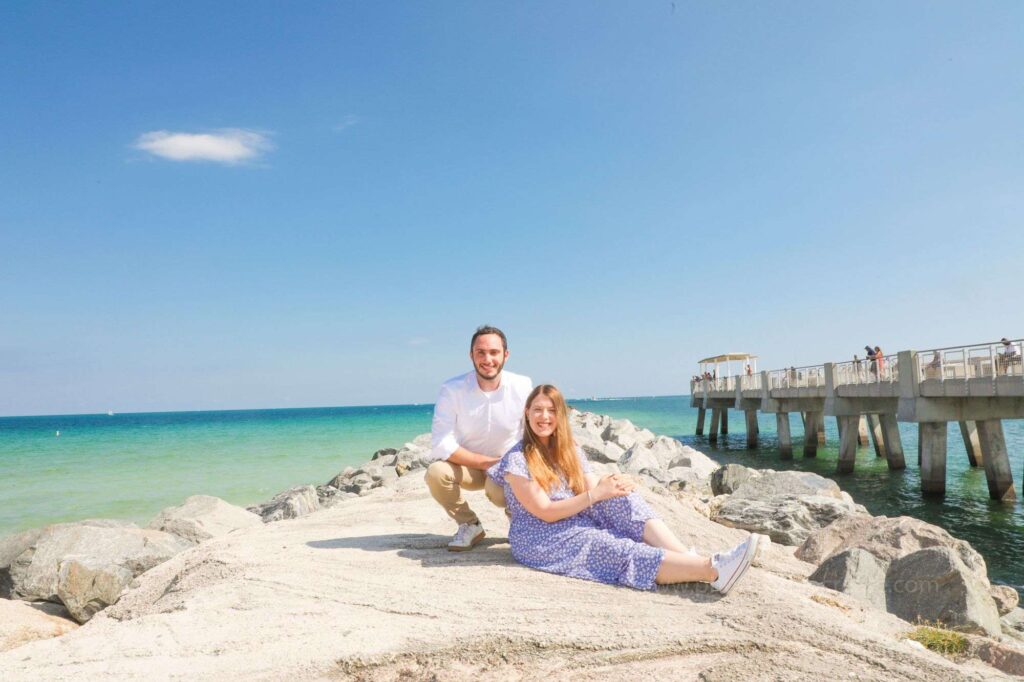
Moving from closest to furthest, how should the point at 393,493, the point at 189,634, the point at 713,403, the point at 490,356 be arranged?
the point at 189,634 < the point at 490,356 < the point at 393,493 < the point at 713,403

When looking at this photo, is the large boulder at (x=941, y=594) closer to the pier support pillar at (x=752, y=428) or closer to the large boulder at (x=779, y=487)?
the large boulder at (x=779, y=487)

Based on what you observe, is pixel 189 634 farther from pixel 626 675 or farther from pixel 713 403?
pixel 713 403

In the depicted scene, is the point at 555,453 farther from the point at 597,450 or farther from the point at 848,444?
the point at 848,444

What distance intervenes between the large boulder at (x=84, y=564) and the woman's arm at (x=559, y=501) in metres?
4.32

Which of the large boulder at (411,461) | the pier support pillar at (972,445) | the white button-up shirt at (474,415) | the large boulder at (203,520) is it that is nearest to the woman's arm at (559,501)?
the white button-up shirt at (474,415)

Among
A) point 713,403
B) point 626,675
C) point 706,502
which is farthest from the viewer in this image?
point 713,403

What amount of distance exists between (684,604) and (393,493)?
6066 mm

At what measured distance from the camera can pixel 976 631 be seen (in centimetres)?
498

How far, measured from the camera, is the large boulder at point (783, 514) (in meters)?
8.32

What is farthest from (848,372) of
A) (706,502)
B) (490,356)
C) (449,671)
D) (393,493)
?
(449,671)

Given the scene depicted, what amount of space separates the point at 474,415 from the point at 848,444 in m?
18.6

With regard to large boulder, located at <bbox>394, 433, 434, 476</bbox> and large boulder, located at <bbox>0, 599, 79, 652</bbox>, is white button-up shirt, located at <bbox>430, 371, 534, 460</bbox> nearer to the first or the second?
large boulder, located at <bbox>0, 599, 79, 652</bbox>

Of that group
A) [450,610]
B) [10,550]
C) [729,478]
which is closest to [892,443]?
[729,478]

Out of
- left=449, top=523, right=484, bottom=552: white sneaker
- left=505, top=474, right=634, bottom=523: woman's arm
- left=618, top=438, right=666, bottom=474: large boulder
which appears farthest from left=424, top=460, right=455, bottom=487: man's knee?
left=618, top=438, right=666, bottom=474: large boulder
